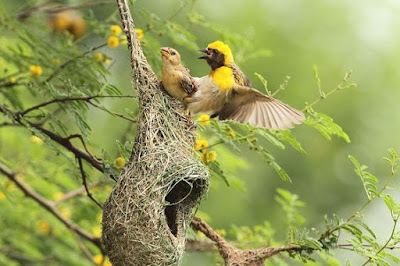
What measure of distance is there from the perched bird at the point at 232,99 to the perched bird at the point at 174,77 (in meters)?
0.08

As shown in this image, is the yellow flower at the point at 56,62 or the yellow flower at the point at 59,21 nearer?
the yellow flower at the point at 56,62

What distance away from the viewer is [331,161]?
13.2 m

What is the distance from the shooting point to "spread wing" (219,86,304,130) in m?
3.79

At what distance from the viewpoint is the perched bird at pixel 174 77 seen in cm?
364

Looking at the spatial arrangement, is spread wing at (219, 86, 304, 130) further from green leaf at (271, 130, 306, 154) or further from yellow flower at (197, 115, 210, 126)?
green leaf at (271, 130, 306, 154)

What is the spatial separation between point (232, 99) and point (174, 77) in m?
0.43

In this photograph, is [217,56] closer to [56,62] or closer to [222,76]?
[222,76]

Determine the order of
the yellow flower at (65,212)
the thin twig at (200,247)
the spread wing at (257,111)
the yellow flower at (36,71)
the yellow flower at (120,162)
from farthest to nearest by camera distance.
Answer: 1. the yellow flower at (65,212)
2. the thin twig at (200,247)
3. the yellow flower at (36,71)
4. the yellow flower at (120,162)
5. the spread wing at (257,111)

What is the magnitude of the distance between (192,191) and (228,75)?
572 millimetres

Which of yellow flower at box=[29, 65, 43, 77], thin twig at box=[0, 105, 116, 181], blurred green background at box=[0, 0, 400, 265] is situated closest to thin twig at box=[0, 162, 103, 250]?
yellow flower at box=[29, 65, 43, 77]

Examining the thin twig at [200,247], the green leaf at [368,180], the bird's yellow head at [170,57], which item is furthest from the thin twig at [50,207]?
the green leaf at [368,180]

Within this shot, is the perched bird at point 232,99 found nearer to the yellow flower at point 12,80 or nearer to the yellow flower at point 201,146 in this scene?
the yellow flower at point 201,146

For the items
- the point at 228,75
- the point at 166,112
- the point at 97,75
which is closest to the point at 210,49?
the point at 228,75

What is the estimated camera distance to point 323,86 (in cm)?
→ 1220
